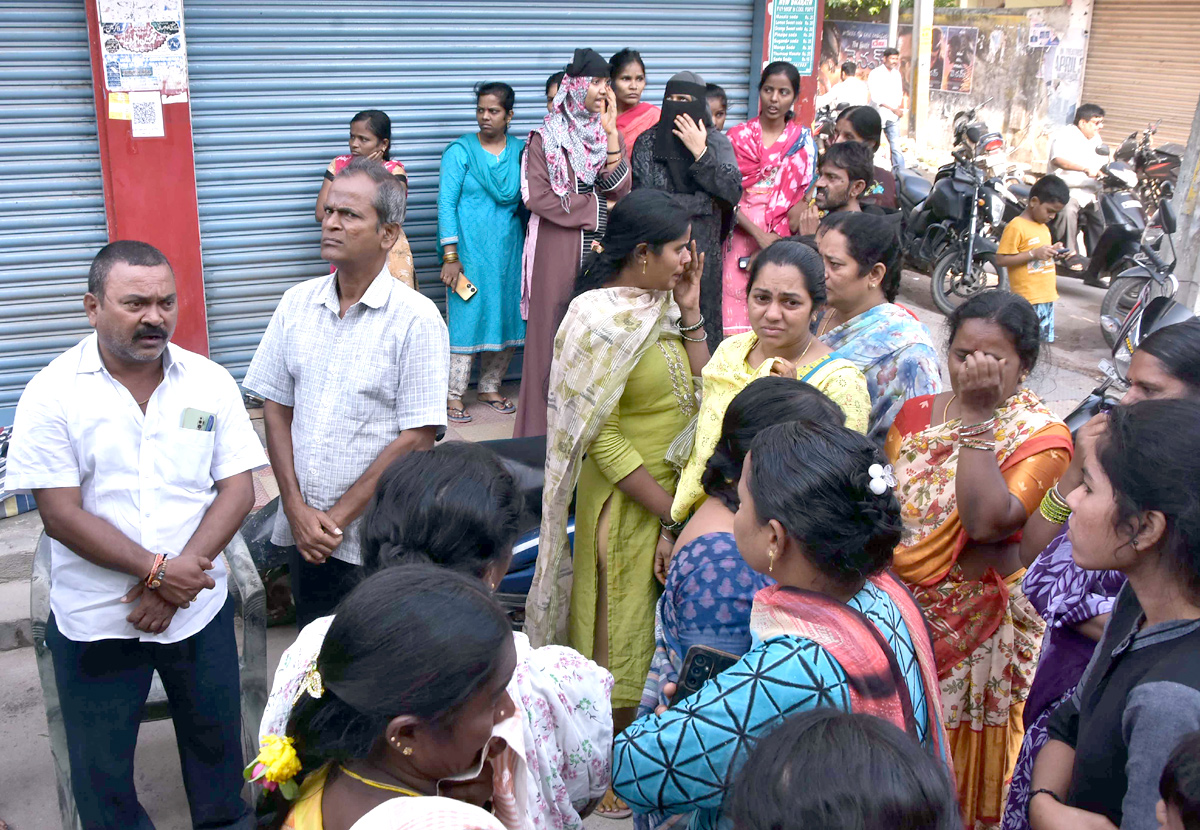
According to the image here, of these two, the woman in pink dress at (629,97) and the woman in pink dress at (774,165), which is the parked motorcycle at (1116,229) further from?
the woman in pink dress at (629,97)

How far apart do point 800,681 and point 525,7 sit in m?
5.56

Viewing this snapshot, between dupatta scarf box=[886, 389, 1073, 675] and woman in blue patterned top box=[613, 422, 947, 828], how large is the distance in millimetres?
759

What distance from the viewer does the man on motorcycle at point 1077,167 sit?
1001 centimetres

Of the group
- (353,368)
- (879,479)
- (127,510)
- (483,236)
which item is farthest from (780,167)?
(879,479)

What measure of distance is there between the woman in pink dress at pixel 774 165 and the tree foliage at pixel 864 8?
16.3 metres

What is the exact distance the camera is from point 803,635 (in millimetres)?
1531

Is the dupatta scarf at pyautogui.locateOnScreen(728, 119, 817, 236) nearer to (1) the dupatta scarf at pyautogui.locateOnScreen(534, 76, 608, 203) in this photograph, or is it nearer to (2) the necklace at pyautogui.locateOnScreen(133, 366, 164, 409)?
(1) the dupatta scarf at pyautogui.locateOnScreen(534, 76, 608, 203)

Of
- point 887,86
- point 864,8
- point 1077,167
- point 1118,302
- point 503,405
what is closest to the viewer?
point 503,405

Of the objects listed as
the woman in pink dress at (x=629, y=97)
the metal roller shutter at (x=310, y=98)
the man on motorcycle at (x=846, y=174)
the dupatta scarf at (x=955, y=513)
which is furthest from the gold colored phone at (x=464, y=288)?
the dupatta scarf at (x=955, y=513)

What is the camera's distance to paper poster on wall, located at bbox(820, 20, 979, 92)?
695 inches

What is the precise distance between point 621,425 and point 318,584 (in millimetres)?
1061

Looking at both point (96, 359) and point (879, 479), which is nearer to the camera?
point (879, 479)

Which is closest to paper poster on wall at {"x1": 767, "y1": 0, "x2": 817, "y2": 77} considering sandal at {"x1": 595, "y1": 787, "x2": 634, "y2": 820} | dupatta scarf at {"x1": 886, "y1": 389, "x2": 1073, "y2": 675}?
dupatta scarf at {"x1": 886, "y1": 389, "x2": 1073, "y2": 675}

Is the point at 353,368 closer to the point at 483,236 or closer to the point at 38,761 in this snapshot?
the point at 38,761
